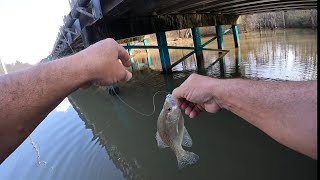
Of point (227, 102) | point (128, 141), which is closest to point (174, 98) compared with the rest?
point (227, 102)

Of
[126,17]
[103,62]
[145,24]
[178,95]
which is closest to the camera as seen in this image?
[103,62]

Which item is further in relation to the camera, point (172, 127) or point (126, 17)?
point (126, 17)

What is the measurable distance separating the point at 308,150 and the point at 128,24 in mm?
8346

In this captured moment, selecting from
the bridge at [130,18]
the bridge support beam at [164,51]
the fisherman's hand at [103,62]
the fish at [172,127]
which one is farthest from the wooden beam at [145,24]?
the fisherman's hand at [103,62]

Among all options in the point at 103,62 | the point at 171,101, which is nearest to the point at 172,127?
the point at 171,101

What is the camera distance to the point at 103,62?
6.85 ft

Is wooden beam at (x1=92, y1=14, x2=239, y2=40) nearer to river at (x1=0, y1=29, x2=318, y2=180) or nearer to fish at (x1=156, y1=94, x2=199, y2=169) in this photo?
river at (x1=0, y1=29, x2=318, y2=180)

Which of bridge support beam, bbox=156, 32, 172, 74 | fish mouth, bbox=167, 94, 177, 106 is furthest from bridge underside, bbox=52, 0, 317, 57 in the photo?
fish mouth, bbox=167, 94, 177, 106

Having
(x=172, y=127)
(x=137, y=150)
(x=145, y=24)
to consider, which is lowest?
(x=137, y=150)

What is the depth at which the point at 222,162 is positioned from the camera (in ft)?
15.0

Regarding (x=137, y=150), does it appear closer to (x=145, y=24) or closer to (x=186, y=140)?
(x=186, y=140)

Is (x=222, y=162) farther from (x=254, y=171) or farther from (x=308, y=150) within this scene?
(x=308, y=150)

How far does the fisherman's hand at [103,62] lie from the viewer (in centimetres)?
200

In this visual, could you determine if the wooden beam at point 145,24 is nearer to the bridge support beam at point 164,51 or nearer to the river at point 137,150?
the bridge support beam at point 164,51
